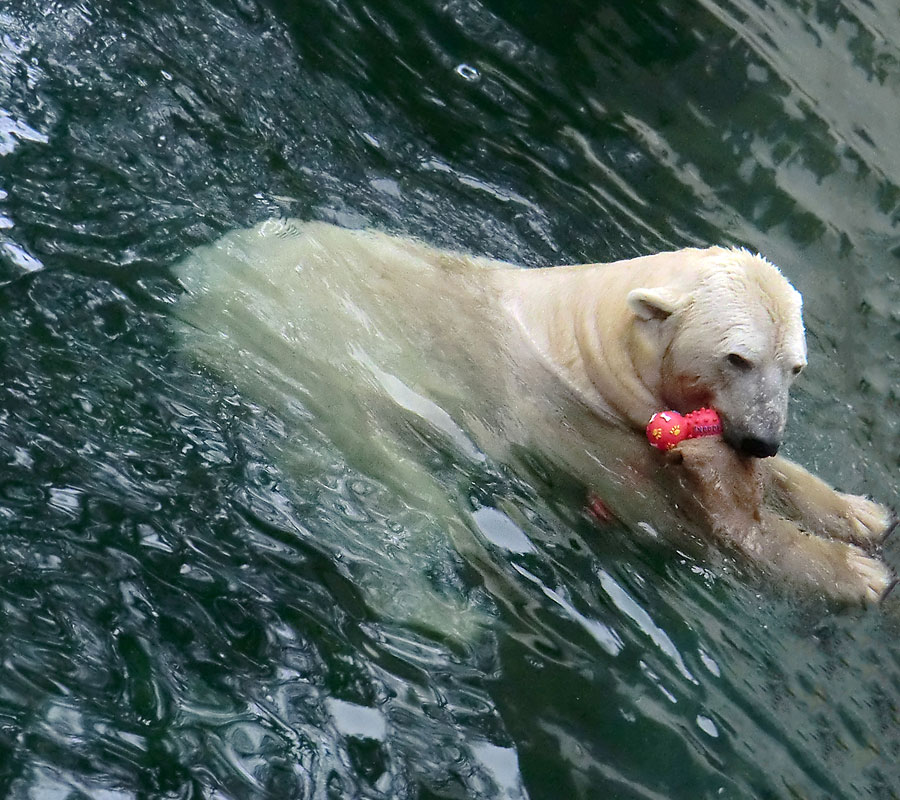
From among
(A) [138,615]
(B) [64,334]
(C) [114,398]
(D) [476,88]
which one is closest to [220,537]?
(A) [138,615]

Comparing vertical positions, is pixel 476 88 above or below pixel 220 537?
above

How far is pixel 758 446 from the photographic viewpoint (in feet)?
14.6

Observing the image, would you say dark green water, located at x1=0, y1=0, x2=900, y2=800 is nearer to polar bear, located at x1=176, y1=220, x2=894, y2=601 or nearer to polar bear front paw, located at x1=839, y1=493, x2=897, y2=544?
polar bear, located at x1=176, y1=220, x2=894, y2=601

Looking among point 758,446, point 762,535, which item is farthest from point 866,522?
point 758,446

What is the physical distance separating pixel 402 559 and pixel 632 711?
1001 mm

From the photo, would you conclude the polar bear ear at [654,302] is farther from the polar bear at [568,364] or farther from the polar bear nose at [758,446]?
the polar bear nose at [758,446]

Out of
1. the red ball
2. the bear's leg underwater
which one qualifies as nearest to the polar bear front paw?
the bear's leg underwater

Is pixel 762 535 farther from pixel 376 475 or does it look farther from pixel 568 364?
pixel 376 475

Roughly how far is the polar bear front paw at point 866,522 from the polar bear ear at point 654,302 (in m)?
1.23

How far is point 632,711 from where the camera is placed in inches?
155

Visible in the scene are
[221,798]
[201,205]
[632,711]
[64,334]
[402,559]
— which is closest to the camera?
[221,798]

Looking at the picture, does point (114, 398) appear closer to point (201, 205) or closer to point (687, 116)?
point (201, 205)

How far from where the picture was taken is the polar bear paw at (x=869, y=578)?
4.65 metres

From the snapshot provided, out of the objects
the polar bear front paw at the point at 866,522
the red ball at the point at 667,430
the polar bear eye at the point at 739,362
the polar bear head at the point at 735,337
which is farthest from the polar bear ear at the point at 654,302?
the polar bear front paw at the point at 866,522
